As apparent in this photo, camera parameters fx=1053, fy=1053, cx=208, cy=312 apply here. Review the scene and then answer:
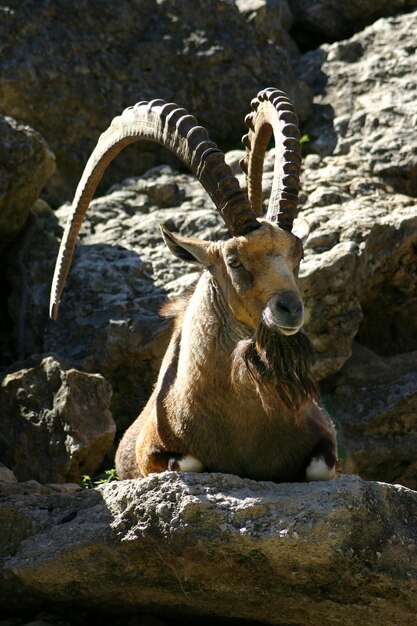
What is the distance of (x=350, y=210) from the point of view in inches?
457

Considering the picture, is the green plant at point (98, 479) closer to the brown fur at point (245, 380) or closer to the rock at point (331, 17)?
the brown fur at point (245, 380)

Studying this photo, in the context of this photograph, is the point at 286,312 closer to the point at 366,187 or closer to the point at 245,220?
the point at 245,220

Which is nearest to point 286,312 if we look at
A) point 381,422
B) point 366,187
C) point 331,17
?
point 381,422

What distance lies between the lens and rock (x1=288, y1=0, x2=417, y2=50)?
49.7 feet

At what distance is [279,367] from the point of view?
7.04 metres

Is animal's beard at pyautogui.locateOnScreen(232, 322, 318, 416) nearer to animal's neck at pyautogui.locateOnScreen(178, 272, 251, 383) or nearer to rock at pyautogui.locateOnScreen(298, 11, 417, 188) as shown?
animal's neck at pyautogui.locateOnScreen(178, 272, 251, 383)

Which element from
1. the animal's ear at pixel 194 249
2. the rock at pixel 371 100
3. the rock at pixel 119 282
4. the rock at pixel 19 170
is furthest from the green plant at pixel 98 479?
the rock at pixel 371 100

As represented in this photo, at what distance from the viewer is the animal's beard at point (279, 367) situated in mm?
7047

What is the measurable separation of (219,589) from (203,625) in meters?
0.58

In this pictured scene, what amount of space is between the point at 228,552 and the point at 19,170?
6.57 m

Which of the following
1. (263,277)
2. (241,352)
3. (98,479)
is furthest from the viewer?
(98,479)

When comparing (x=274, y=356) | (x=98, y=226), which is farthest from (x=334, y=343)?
(x=274, y=356)

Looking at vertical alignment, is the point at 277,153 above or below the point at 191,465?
above

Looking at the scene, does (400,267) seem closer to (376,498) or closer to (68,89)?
(68,89)
